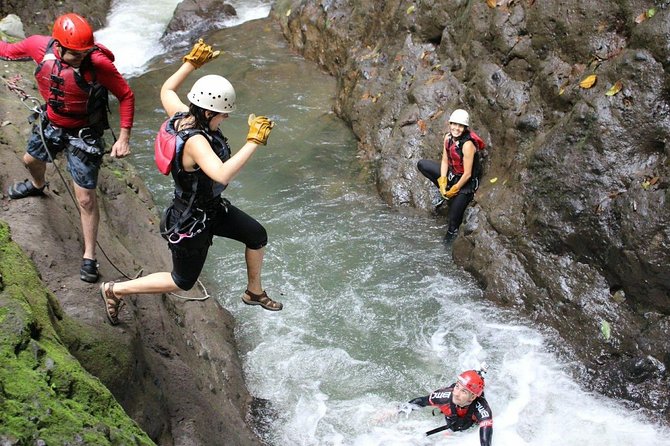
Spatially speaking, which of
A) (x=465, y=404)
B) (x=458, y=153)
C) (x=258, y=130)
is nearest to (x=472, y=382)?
(x=465, y=404)

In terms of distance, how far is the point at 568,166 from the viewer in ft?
26.0

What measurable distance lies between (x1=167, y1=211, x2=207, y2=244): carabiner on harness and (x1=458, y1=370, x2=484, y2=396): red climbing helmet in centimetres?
306

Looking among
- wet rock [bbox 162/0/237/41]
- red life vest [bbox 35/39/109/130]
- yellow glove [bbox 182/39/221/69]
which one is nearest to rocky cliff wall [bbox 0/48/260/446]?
red life vest [bbox 35/39/109/130]

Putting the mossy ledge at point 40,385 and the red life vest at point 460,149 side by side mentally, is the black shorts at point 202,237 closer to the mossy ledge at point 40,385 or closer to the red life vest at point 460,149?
the mossy ledge at point 40,385

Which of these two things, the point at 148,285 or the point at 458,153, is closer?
the point at 148,285

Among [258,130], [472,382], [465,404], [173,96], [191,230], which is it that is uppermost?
[258,130]

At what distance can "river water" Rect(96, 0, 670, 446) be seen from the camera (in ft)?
22.1

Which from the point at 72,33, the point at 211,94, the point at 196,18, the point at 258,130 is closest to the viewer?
the point at 258,130

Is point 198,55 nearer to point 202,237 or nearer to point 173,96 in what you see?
point 173,96

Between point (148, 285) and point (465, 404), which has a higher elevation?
point (148, 285)

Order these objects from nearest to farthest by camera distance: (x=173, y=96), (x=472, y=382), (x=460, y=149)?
(x=173, y=96), (x=472, y=382), (x=460, y=149)

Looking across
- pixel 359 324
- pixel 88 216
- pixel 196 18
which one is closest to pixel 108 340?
pixel 88 216

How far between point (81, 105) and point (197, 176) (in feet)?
4.56

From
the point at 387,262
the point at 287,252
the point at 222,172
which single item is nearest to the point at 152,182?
the point at 287,252
